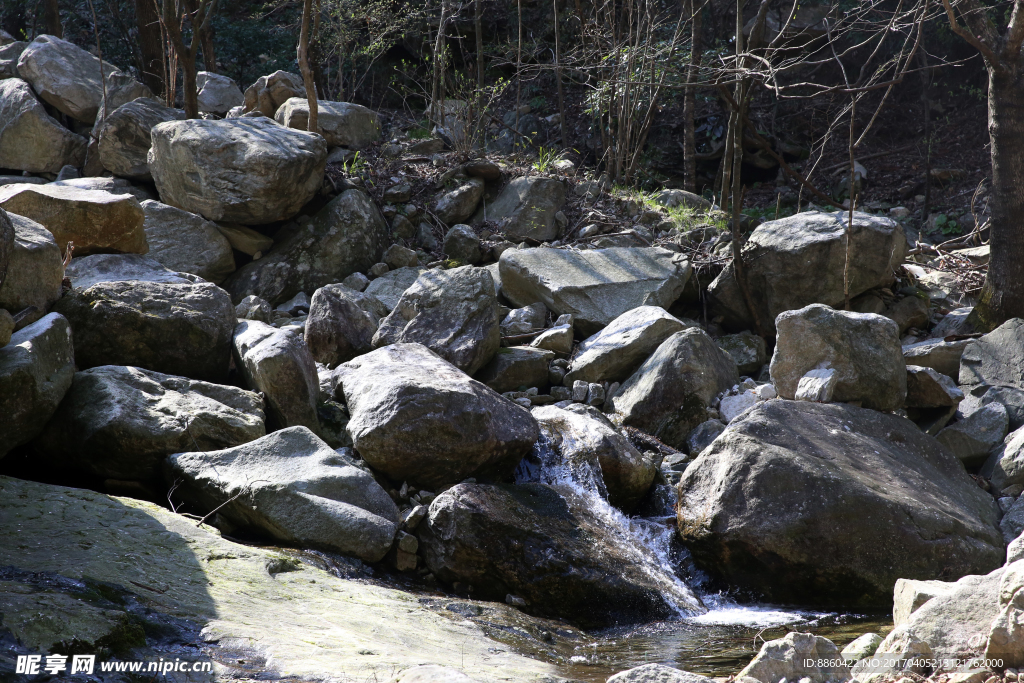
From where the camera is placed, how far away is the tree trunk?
601 cm

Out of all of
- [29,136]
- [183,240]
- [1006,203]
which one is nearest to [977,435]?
[1006,203]

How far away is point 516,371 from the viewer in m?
5.98

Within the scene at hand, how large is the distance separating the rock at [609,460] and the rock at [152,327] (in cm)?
233

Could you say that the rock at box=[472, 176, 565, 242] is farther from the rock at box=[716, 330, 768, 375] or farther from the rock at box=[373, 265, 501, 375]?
the rock at box=[716, 330, 768, 375]

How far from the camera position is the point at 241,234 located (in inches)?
289

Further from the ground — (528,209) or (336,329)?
(528,209)

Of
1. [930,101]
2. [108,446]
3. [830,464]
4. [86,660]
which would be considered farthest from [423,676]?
[930,101]

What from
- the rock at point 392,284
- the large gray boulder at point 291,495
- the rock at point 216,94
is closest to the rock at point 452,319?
the rock at point 392,284

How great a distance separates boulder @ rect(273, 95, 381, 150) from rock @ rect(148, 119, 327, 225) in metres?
1.41

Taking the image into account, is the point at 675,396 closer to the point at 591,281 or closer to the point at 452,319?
the point at 591,281

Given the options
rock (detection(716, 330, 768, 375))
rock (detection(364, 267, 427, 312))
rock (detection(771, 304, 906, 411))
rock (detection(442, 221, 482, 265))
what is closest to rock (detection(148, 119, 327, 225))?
rock (detection(364, 267, 427, 312))

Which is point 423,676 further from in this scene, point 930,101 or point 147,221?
point 930,101

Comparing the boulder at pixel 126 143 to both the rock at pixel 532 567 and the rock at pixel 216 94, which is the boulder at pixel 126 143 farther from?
the rock at pixel 532 567

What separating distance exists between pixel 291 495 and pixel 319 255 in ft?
13.4
